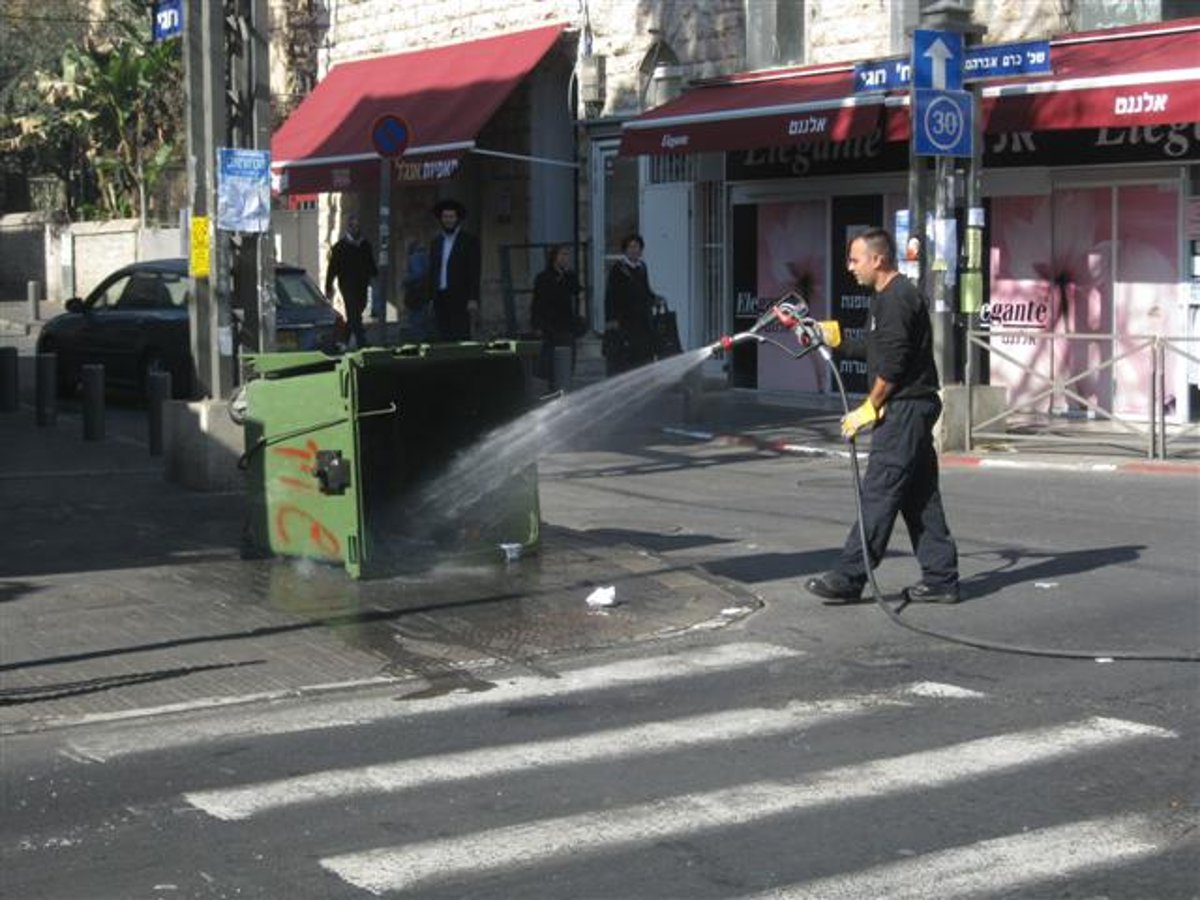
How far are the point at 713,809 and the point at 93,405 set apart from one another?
1200cm

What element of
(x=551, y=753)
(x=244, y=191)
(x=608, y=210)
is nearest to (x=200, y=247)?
(x=244, y=191)

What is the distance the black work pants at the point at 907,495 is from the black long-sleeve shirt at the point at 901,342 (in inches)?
3.8

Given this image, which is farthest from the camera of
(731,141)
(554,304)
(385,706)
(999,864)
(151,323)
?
(554,304)

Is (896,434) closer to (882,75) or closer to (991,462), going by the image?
(991,462)

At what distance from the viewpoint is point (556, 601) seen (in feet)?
32.5

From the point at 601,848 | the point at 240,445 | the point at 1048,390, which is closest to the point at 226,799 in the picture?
the point at 601,848

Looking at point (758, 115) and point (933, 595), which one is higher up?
point (758, 115)

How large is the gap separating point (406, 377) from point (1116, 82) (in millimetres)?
9076

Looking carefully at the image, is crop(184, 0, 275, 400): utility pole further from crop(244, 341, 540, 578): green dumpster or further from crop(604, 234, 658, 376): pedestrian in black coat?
crop(604, 234, 658, 376): pedestrian in black coat

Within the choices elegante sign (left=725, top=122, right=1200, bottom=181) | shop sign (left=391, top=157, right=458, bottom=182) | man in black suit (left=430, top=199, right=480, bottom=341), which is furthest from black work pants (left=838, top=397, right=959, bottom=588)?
shop sign (left=391, top=157, right=458, bottom=182)

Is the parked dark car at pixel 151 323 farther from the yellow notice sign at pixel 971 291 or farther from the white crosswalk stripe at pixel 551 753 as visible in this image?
the white crosswalk stripe at pixel 551 753

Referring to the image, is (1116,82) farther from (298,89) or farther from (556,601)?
(298,89)

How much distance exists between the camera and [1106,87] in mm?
16984

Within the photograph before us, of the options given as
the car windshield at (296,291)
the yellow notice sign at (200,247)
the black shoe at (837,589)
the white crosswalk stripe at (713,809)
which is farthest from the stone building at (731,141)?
the white crosswalk stripe at (713,809)
